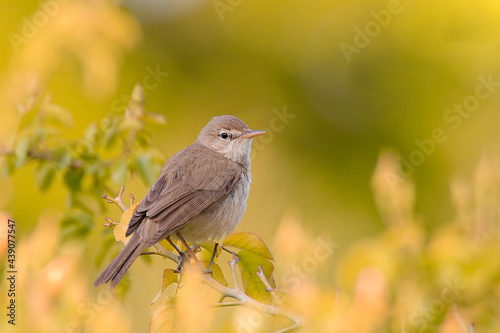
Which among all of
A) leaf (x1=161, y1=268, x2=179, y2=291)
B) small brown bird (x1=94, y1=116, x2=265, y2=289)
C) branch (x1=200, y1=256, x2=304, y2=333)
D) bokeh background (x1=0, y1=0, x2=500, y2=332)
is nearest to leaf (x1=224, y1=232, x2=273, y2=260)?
branch (x1=200, y1=256, x2=304, y2=333)

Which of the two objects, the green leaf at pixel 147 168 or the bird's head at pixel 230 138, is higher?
the green leaf at pixel 147 168

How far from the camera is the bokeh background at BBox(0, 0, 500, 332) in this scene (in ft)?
13.3

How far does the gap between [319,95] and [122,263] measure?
2391mm

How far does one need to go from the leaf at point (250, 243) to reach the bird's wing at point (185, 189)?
0.51 meters

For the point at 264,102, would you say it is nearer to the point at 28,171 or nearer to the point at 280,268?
the point at 28,171

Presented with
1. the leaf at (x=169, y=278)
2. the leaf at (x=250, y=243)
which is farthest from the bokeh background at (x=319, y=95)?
the leaf at (x=169, y=278)

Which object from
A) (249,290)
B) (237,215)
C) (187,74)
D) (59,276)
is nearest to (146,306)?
(237,215)

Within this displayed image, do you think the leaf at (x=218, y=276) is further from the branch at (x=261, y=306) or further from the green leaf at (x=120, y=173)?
the green leaf at (x=120, y=173)

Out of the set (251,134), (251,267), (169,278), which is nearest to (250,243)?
(251,267)

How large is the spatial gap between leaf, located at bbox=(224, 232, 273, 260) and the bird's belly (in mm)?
940

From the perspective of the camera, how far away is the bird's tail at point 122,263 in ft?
7.81

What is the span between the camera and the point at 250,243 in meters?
2.08

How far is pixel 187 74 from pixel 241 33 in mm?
533

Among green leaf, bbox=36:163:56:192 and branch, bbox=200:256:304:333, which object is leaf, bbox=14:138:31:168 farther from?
branch, bbox=200:256:304:333
